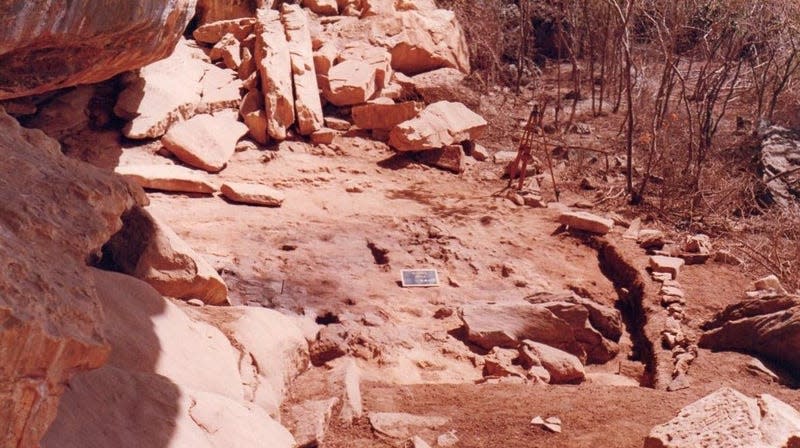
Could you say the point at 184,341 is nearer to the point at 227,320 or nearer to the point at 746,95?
the point at 227,320

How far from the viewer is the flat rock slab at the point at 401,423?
3777mm

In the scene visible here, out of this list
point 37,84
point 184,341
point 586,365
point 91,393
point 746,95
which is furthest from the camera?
point 746,95

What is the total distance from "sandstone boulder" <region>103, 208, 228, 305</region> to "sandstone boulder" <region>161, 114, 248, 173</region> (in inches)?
131

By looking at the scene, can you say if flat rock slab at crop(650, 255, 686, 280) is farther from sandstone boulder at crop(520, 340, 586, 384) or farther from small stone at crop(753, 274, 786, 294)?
sandstone boulder at crop(520, 340, 586, 384)

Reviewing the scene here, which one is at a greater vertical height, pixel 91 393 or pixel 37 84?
pixel 37 84

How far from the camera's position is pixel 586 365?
5.77 metres

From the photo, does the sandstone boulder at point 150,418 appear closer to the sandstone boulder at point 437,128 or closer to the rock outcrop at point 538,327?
the rock outcrop at point 538,327

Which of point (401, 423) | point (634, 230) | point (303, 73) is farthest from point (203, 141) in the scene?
point (401, 423)

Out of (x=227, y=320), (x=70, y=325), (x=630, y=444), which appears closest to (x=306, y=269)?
(x=227, y=320)

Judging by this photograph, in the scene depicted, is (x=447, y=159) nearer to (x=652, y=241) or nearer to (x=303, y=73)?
Answer: (x=303, y=73)

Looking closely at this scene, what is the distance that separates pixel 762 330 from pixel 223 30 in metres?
6.87

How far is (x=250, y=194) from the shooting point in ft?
23.2

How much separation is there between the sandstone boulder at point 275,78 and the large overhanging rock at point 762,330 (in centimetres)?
465

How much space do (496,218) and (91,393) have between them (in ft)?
17.6
